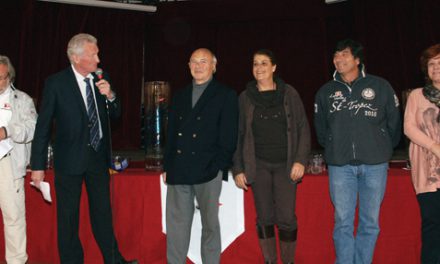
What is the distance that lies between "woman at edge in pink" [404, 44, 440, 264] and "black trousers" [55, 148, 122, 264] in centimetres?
188

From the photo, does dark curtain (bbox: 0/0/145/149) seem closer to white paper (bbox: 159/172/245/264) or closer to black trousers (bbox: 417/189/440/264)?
white paper (bbox: 159/172/245/264)

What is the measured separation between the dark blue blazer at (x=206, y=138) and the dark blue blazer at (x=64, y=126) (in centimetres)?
55

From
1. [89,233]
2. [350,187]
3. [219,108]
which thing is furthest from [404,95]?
[89,233]

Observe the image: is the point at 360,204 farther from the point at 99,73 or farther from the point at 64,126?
the point at 64,126

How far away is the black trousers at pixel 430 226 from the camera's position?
2.52 meters

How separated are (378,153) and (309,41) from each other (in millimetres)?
4664

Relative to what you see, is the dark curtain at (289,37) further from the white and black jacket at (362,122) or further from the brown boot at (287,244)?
the brown boot at (287,244)

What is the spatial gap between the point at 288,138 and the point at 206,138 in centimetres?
50

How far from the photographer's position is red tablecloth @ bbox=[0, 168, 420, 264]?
9.76 ft

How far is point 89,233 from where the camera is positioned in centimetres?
318

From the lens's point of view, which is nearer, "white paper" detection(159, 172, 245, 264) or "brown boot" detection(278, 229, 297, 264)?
"brown boot" detection(278, 229, 297, 264)

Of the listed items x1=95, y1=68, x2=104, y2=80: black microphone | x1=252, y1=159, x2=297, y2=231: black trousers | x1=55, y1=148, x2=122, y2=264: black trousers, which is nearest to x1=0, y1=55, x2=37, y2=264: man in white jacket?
x1=55, y1=148, x2=122, y2=264: black trousers

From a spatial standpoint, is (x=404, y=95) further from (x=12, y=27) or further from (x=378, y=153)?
(x=12, y=27)

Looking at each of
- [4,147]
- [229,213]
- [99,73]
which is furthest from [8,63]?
[229,213]
